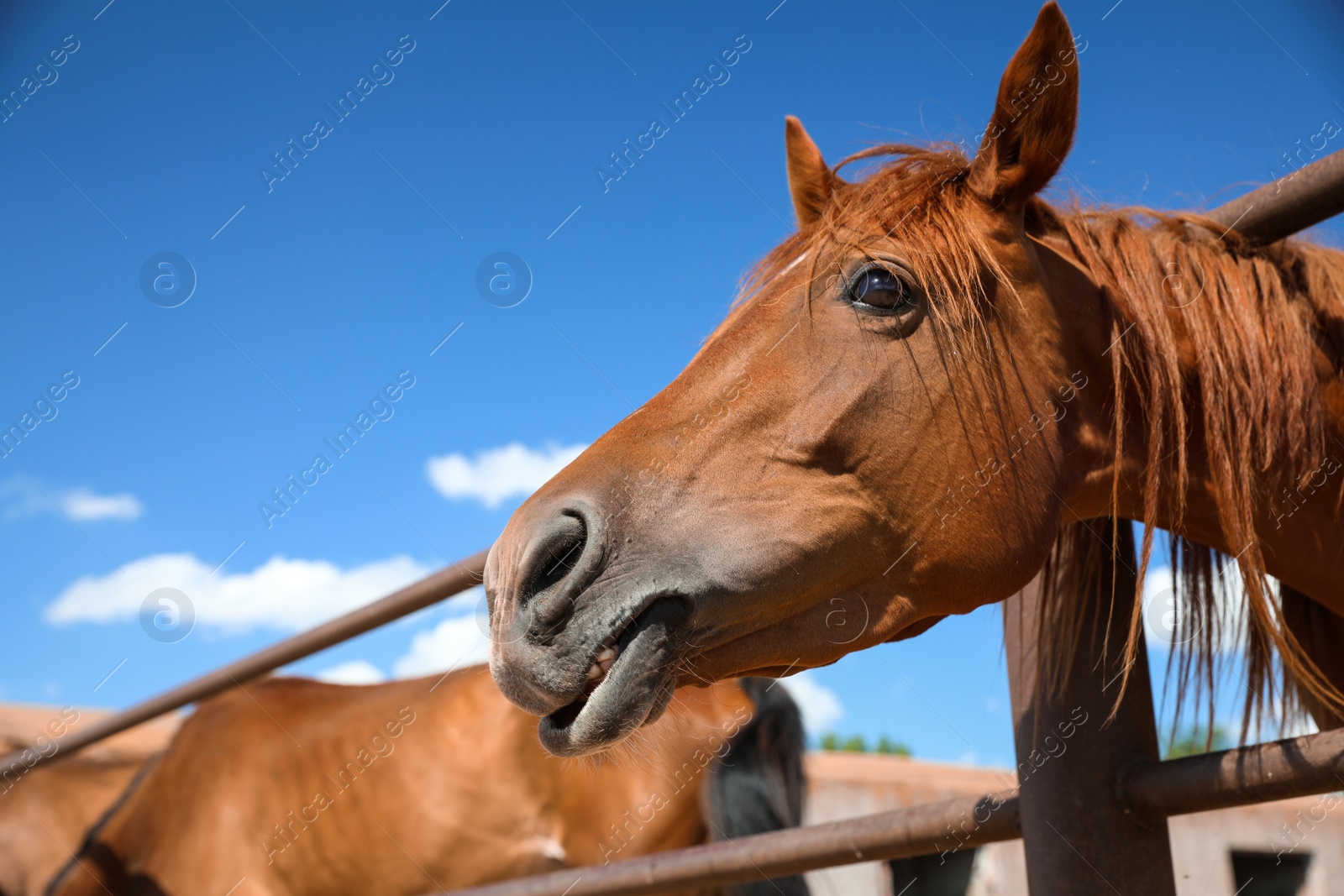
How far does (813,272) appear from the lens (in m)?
1.45

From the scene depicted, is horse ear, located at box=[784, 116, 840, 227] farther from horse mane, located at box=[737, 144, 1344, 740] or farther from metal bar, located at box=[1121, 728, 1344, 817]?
metal bar, located at box=[1121, 728, 1344, 817]

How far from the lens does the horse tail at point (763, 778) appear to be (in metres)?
4.29

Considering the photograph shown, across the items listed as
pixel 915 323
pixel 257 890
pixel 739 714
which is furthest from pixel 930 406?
pixel 257 890

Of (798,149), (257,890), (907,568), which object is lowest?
(257,890)

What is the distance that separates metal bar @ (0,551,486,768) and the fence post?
0.96 metres

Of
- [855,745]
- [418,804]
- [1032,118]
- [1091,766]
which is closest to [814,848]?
[1091,766]

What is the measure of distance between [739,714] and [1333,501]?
10.3 feet

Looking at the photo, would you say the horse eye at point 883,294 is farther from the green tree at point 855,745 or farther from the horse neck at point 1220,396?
the green tree at point 855,745

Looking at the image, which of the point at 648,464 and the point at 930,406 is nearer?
the point at 648,464

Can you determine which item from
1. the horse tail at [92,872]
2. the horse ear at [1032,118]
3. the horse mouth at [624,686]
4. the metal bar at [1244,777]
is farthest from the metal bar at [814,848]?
the horse tail at [92,872]

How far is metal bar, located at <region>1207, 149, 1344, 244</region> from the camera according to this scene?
4.55ft

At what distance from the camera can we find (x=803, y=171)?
1.86 metres

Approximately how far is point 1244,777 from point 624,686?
2.44ft

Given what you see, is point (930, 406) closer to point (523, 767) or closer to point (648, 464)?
point (648, 464)
